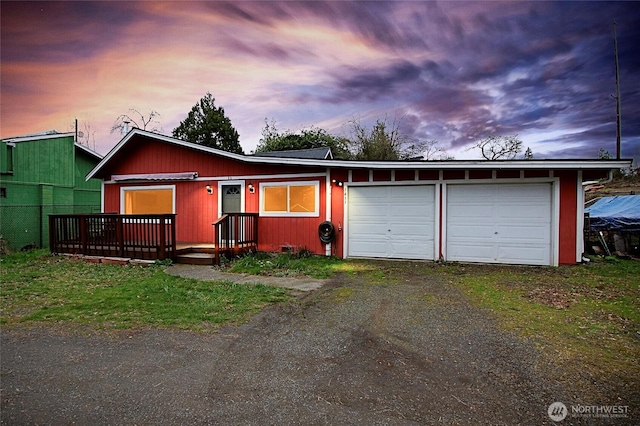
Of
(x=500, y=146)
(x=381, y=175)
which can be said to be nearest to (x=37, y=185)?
(x=381, y=175)

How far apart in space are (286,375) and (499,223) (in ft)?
24.2

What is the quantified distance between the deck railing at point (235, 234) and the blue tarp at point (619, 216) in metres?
10.6

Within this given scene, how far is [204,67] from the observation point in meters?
11.0

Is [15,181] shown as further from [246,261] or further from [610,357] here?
[610,357]

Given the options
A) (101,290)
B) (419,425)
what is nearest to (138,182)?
(101,290)

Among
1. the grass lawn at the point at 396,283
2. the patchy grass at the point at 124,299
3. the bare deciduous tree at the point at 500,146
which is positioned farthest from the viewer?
the bare deciduous tree at the point at 500,146

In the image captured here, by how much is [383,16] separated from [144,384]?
9.89 m

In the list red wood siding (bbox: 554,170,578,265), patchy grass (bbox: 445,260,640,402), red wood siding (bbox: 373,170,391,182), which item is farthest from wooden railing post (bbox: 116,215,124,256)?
red wood siding (bbox: 554,170,578,265)

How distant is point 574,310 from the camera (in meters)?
4.54

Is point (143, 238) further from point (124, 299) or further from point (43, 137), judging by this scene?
point (43, 137)

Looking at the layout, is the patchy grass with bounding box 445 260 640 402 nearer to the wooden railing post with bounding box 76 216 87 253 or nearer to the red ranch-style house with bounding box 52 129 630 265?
the red ranch-style house with bounding box 52 129 630 265

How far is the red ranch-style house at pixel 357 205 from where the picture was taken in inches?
318

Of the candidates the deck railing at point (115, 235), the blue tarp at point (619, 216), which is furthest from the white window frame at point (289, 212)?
the blue tarp at point (619, 216)

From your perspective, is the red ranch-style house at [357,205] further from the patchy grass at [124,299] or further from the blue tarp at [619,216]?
the blue tarp at [619,216]
